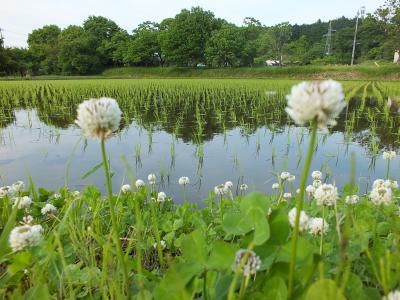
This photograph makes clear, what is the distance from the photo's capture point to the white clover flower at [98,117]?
2.62 ft

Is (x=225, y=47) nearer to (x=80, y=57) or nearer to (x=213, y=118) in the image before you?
(x=80, y=57)

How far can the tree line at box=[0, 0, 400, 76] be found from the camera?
34688mm

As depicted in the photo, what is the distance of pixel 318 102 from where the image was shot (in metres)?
0.61

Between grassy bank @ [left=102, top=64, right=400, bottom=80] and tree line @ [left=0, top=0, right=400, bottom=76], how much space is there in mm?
2790

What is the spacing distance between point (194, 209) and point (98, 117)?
205 cm

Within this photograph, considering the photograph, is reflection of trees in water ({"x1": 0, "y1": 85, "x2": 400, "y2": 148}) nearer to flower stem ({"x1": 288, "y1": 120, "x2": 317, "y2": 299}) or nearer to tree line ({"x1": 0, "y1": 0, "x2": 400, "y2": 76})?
flower stem ({"x1": 288, "y1": 120, "x2": 317, "y2": 299})

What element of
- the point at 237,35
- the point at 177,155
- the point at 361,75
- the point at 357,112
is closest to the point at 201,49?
the point at 237,35

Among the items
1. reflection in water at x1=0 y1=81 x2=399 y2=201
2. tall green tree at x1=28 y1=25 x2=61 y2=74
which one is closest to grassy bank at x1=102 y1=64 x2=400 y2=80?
tall green tree at x1=28 y1=25 x2=61 y2=74

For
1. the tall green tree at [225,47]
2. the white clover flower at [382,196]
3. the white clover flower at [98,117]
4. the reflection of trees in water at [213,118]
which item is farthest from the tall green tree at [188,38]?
the white clover flower at [98,117]

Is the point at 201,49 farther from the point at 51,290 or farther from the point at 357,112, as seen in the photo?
the point at 51,290

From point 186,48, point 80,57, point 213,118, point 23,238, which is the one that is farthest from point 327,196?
point 80,57

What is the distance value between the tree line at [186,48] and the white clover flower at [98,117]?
32.5m

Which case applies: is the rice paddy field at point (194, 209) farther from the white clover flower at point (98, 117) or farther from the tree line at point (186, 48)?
the tree line at point (186, 48)

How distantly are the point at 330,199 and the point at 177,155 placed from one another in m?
3.26
